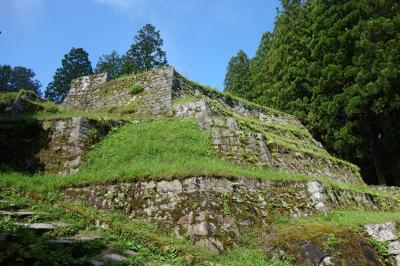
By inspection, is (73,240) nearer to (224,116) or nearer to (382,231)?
(382,231)

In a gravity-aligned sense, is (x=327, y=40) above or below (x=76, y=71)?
below

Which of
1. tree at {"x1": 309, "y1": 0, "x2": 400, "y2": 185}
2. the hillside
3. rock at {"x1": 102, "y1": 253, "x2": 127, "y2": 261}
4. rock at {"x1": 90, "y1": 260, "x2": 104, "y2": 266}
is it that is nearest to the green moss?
the hillside

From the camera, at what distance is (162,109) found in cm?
1573

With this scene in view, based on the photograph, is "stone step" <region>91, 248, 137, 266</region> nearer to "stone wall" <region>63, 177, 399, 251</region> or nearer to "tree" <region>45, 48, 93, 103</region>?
"stone wall" <region>63, 177, 399, 251</region>

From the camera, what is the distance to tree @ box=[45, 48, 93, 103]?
4319 centimetres

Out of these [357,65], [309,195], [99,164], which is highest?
[357,65]

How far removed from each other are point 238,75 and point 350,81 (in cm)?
1341

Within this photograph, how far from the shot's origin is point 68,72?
144 feet

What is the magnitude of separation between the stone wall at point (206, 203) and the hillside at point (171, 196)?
3cm

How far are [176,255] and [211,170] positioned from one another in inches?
128

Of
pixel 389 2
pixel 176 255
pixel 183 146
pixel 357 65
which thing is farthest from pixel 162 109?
pixel 389 2

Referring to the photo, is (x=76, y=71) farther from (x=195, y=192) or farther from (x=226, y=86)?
(x=195, y=192)

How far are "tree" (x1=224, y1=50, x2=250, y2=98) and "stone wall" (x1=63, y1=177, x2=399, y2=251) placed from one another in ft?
74.4

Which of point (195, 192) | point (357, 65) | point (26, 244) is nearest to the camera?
point (26, 244)
